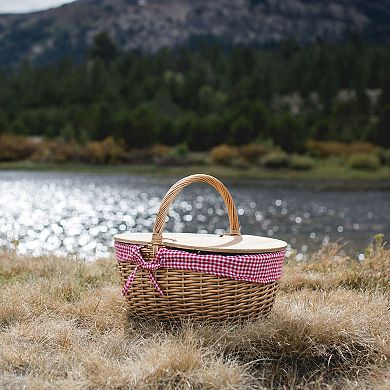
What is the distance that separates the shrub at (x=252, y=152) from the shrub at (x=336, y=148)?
8099 mm

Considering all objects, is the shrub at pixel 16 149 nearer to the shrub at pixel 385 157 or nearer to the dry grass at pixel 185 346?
the shrub at pixel 385 157

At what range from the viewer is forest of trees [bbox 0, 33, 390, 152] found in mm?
110562

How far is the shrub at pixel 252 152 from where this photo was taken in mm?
97312

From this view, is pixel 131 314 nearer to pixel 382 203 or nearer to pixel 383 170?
pixel 382 203

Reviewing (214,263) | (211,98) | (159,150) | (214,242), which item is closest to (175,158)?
(159,150)

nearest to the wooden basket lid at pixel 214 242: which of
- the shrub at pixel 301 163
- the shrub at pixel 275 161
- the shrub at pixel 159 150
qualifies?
the shrub at pixel 301 163

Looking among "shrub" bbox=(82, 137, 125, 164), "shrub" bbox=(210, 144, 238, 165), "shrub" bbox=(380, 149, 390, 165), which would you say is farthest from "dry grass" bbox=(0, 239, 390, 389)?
"shrub" bbox=(82, 137, 125, 164)

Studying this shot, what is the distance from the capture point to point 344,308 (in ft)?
16.1

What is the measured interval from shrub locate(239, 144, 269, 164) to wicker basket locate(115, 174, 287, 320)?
3630 inches

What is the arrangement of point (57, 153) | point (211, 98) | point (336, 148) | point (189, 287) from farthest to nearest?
point (211, 98), point (57, 153), point (336, 148), point (189, 287)

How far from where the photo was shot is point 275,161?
9475cm

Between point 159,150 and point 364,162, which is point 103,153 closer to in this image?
point 159,150

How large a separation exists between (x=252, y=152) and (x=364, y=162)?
18.4m

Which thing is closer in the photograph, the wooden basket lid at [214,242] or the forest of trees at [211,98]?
the wooden basket lid at [214,242]
